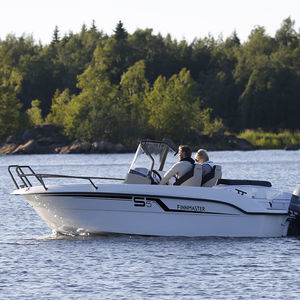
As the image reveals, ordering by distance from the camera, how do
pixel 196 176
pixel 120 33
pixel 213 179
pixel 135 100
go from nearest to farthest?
pixel 196 176 → pixel 213 179 → pixel 135 100 → pixel 120 33

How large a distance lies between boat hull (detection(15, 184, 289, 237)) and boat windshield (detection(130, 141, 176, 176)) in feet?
2.81

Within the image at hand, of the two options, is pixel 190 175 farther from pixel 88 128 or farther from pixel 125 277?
pixel 88 128

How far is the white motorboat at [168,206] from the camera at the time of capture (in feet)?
43.7

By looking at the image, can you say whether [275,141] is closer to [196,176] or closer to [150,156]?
[150,156]

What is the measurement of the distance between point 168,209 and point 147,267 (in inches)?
75.4

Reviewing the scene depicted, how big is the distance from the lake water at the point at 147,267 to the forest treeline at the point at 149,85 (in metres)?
68.5

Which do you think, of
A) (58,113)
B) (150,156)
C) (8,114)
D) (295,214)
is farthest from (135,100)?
(295,214)

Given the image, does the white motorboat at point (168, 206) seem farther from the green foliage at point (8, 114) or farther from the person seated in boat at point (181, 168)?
the green foliage at point (8, 114)

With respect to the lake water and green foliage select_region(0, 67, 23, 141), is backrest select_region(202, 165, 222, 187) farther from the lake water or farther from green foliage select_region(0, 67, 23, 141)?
green foliage select_region(0, 67, 23, 141)

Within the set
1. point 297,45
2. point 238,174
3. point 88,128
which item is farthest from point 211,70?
point 238,174

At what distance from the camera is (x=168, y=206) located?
13.3 metres

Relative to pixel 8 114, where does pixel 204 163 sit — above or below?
below

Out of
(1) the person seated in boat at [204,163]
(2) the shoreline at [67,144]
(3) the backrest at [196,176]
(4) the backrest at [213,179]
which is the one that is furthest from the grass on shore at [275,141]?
(3) the backrest at [196,176]

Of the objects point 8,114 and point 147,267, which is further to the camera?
point 8,114
